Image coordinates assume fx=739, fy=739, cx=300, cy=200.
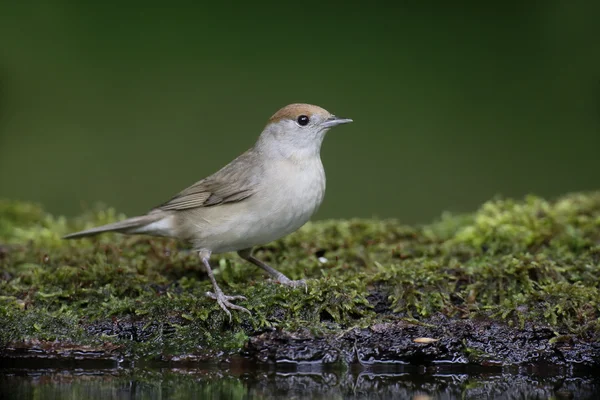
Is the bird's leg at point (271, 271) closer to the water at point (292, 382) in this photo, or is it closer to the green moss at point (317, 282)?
the green moss at point (317, 282)

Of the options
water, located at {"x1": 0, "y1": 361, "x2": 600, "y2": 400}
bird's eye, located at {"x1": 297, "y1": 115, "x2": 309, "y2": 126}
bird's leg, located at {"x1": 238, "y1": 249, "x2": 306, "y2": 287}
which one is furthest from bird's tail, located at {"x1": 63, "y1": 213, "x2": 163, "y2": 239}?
water, located at {"x1": 0, "y1": 361, "x2": 600, "y2": 400}

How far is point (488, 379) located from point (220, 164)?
7.04m

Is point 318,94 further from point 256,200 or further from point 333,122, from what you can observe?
point 256,200

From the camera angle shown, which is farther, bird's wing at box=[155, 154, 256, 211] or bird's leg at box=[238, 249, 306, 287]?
bird's wing at box=[155, 154, 256, 211]

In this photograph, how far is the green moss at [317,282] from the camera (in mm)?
4629

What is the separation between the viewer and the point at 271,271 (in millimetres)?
5543

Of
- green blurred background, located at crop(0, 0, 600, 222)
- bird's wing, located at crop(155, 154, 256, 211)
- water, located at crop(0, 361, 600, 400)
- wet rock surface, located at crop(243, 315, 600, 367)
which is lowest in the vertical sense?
water, located at crop(0, 361, 600, 400)

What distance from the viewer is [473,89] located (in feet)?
38.7

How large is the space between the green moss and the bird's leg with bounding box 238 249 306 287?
0.29 feet

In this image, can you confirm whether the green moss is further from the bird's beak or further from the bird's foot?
the bird's beak

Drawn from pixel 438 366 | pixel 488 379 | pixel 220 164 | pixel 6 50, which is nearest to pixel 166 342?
pixel 438 366

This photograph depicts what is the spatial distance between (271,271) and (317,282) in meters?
0.73

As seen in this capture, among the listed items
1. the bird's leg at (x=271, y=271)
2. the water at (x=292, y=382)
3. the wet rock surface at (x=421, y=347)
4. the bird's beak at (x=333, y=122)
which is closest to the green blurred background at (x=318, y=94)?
the bird's leg at (x=271, y=271)

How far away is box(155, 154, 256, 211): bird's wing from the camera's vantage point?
5352 millimetres
